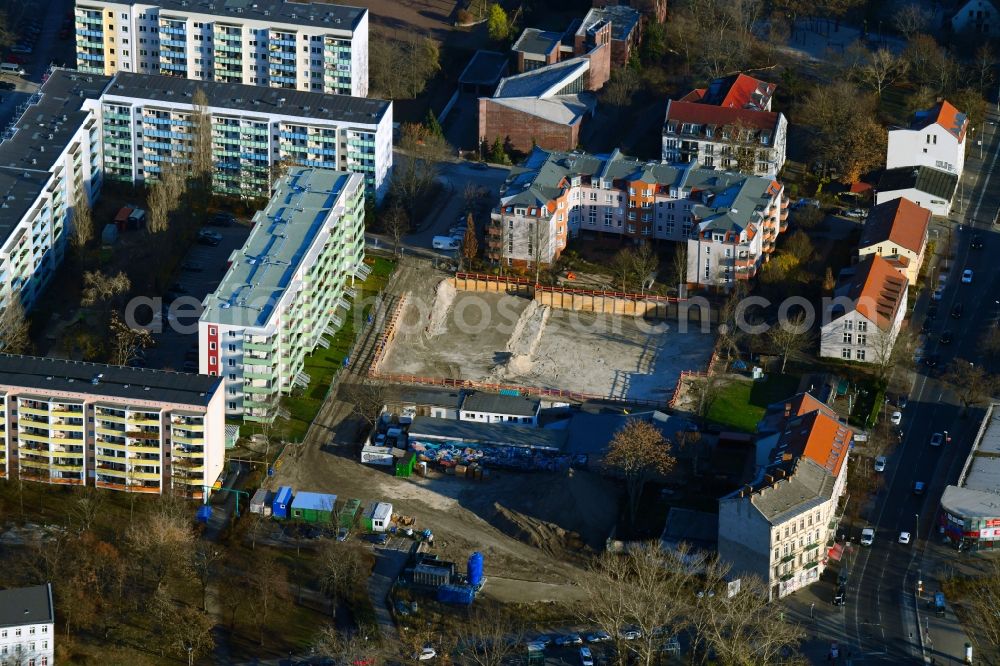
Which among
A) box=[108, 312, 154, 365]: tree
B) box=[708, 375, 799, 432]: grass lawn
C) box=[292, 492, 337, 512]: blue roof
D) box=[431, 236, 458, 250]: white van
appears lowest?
box=[292, 492, 337, 512]: blue roof

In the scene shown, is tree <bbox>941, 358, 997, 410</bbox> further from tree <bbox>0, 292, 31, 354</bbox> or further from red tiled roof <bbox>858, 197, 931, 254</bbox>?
tree <bbox>0, 292, 31, 354</bbox>

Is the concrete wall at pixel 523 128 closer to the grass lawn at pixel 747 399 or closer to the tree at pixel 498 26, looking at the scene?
the tree at pixel 498 26

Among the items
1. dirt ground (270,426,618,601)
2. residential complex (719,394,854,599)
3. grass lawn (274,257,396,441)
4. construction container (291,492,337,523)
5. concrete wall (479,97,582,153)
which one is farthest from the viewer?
concrete wall (479,97,582,153)

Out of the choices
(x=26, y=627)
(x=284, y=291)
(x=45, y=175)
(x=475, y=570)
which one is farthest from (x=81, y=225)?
(x=475, y=570)

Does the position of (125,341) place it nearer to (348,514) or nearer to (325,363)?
(325,363)

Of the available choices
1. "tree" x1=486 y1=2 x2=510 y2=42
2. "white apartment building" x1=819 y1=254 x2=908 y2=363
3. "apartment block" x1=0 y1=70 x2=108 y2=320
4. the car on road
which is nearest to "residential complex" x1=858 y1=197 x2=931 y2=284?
"white apartment building" x1=819 y1=254 x2=908 y2=363

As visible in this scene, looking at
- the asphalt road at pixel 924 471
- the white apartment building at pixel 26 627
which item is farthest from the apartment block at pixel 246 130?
the white apartment building at pixel 26 627
